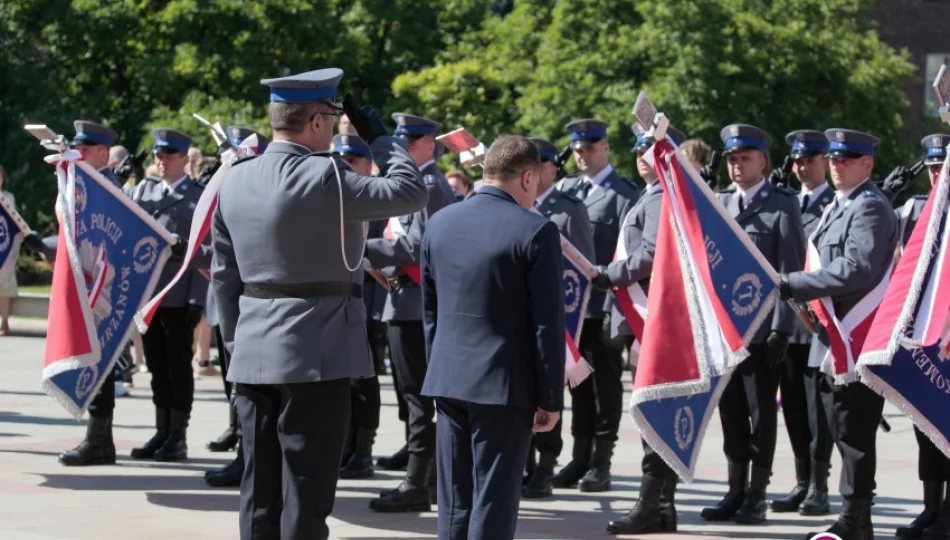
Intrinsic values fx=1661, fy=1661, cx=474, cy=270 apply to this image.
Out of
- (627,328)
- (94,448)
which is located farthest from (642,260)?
(94,448)

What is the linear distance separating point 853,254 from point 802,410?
191 centimetres

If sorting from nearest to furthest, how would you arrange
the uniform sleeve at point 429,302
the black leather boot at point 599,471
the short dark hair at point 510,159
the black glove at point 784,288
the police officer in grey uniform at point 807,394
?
the short dark hair at point 510,159
the uniform sleeve at point 429,302
the black glove at point 784,288
the police officer in grey uniform at point 807,394
the black leather boot at point 599,471

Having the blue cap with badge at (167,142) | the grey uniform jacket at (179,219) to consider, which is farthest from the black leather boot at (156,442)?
the blue cap with badge at (167,142)

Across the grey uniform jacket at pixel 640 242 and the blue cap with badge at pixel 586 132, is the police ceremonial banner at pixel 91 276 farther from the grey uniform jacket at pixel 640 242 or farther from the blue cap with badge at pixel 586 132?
the grey uniform jacket at pixel 640 242

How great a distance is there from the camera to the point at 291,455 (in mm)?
6441

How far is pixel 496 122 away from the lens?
101 ft

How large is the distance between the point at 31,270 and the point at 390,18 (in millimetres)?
9356

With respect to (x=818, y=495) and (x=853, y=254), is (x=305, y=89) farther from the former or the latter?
(x=818, y=495)

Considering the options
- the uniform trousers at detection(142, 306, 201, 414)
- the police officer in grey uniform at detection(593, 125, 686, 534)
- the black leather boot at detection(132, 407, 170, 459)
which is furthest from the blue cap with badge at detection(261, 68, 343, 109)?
the black leather boot at detection(132, 407, 170, 459)

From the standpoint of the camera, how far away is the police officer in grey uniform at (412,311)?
9289 mm

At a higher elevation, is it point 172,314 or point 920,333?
point 920,333

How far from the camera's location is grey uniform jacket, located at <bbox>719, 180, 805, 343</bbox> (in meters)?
9.15

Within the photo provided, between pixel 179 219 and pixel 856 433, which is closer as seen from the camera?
pixel 856 433

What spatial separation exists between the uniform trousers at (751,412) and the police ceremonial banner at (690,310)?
704mm
